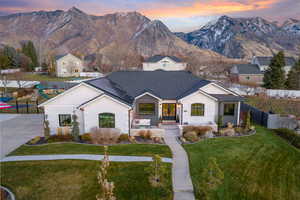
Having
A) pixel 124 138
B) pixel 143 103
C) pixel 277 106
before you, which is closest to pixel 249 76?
pixel 277 106

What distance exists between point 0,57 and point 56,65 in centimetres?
1953

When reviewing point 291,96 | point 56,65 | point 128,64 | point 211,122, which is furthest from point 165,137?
point 128,64

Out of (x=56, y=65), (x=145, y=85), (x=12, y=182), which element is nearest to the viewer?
(x=12, y=182)

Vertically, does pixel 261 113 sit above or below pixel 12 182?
above

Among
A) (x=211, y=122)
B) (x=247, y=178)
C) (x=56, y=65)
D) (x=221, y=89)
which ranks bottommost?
(x=247, y=178)

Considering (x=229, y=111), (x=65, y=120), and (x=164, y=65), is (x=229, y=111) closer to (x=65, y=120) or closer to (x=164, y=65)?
(x=65, y=120)

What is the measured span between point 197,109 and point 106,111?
8580mm

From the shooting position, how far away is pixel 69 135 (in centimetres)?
1608

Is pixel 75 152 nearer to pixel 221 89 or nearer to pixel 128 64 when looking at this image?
pixel 221 89

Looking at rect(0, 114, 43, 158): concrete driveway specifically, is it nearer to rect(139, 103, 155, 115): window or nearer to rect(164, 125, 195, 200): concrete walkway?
rect(139, 103, 155, 115): window

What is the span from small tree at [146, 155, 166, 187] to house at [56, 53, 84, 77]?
5826cm

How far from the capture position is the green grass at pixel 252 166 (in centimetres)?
942

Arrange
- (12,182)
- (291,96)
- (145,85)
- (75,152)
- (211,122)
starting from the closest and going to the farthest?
1. (12,182)
2. (75,152)
3. (211,122)
4. (145,85)
5. (291,96)

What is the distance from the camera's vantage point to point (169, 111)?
20.1 metres
